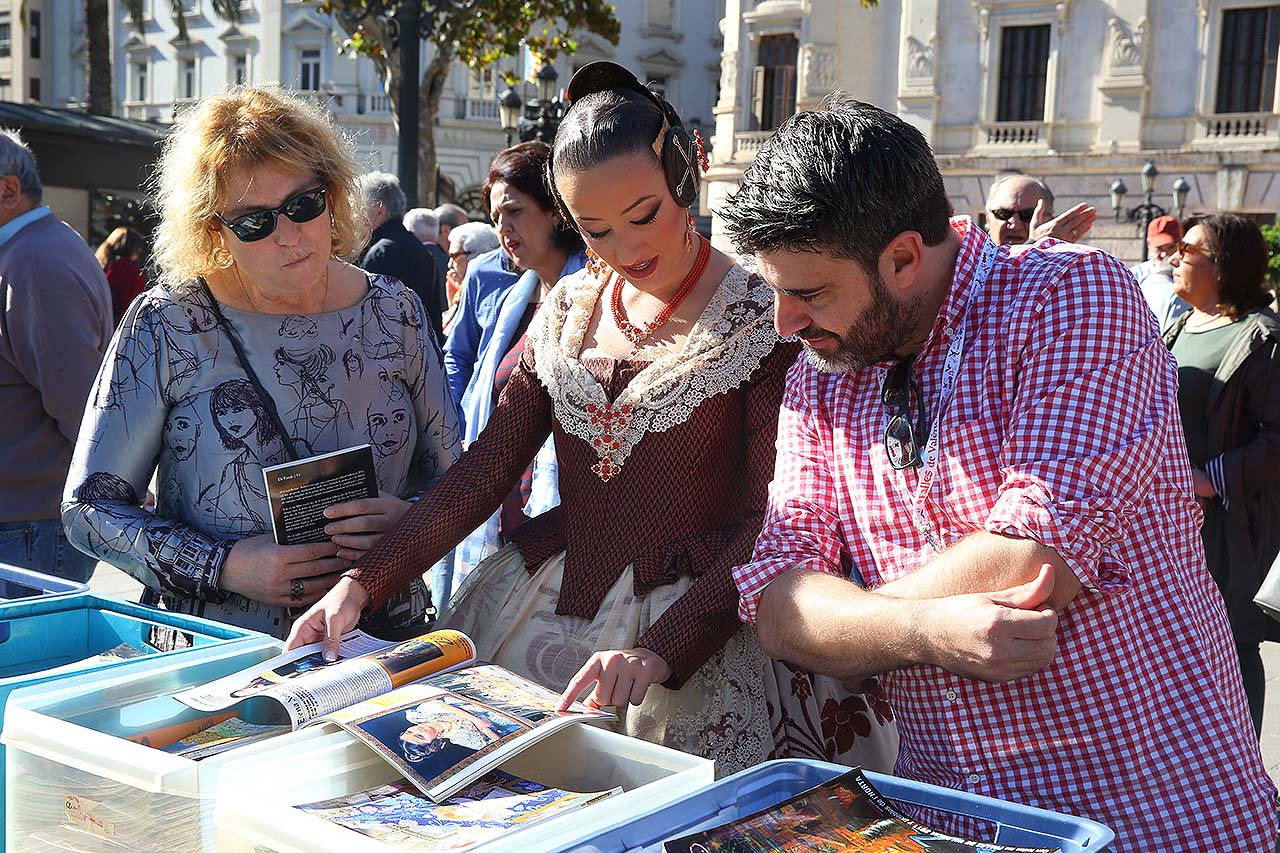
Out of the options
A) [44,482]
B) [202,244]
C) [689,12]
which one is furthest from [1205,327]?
[689,12]

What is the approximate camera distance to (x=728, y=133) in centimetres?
3009

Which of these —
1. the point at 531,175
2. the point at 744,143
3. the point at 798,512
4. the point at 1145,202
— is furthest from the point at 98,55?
the point at 798,512

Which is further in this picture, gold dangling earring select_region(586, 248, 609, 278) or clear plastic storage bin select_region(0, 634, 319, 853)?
gold dangling earring select_region(586, 248, 609, 278)

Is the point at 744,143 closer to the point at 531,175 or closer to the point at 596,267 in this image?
the point at 531,175

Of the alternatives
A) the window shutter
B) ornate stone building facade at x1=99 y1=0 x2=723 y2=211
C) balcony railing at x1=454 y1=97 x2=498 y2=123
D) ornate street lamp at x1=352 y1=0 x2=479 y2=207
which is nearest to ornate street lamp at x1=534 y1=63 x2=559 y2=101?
ornate street lamp at x1=352 y1=0 x2=479 y2=207

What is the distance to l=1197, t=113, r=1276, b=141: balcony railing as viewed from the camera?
965 inches

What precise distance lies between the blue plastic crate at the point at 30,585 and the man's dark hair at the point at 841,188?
1239 millimetres

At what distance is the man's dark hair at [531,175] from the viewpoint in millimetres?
3871

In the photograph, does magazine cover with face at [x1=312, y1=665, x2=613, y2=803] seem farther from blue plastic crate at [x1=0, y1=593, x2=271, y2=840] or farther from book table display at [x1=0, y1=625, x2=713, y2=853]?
blue plastic crate at [x1=0, y1=593, x2=271, y2=840]

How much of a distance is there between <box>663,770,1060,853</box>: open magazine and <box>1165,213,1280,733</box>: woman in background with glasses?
9.23ft

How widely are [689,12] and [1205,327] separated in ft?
112

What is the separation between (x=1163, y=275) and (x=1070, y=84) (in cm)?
2201

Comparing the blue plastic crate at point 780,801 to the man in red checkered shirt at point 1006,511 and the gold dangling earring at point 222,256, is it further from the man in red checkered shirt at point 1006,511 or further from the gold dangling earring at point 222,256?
the gold dangling earring at point 222,256

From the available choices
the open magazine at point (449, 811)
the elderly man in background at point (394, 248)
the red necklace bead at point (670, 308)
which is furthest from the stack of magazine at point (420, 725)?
the elderly man in background at point (394, 248)
